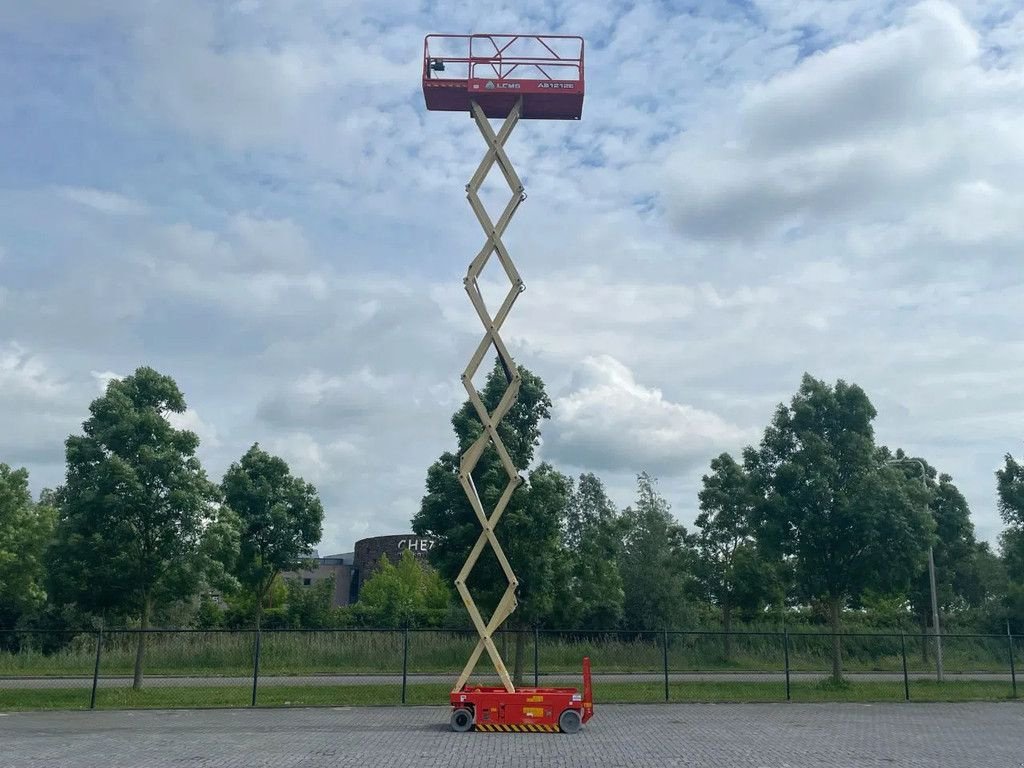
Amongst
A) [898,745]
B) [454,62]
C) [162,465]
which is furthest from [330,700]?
[454,62]

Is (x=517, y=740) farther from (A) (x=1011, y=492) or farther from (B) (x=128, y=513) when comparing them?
(A) (x=1011, y=492)

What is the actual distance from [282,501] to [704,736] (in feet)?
78.7

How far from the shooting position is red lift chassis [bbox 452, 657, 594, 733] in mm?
16266

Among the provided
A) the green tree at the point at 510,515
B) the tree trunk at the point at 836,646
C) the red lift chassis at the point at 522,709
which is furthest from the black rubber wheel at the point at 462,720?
the tree trunk at the point at 836,646

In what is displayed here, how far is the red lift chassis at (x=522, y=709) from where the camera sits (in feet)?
53.4

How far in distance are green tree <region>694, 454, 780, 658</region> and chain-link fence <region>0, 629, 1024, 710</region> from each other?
197 cm

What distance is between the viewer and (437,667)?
31094 millimetres

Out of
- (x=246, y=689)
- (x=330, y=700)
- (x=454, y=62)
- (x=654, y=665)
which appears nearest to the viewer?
(x=454, y=62)

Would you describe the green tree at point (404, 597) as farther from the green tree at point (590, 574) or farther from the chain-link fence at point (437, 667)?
the green tree at point (590, 574)

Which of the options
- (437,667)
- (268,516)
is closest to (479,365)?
(437,667)

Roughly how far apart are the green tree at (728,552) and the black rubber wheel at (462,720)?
2352cm

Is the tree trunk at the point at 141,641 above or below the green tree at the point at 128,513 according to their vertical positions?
below

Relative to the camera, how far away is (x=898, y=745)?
52.3 feet

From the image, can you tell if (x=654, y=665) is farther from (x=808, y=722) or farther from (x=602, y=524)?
(x=808, y=722)
